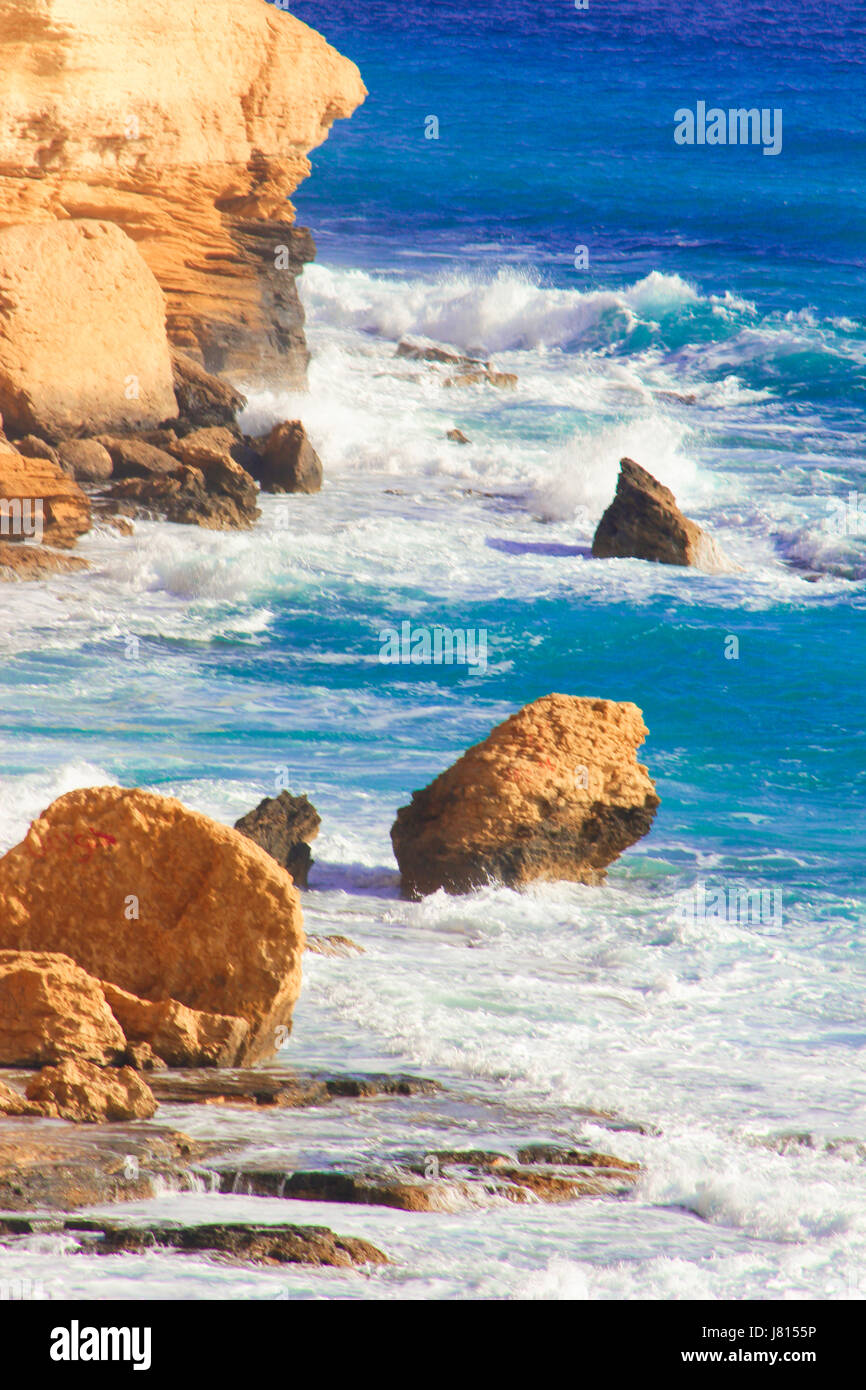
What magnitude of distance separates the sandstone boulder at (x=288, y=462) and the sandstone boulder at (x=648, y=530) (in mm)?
3912

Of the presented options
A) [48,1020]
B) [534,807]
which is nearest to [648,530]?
[534,807]

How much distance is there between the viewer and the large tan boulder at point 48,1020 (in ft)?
21.6

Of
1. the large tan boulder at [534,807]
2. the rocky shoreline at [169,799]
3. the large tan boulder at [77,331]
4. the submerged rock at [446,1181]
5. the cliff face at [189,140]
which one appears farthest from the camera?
the cliff face at [189,140]

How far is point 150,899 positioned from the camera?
7.31 metres

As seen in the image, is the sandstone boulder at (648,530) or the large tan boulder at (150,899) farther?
the sandstone boulder at (648,530)

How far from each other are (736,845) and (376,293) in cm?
2363

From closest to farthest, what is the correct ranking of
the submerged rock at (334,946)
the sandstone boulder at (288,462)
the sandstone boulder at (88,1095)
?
the sandstone boulder at (88,1095)
the submerged rock at (334,946)
the sandstone boulder at (288,462)

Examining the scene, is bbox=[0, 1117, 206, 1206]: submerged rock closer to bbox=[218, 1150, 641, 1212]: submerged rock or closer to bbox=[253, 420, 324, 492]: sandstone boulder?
bbox=[218, 1150, 641, 1212]: submerged rock

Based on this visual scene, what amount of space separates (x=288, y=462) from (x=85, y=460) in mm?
2788

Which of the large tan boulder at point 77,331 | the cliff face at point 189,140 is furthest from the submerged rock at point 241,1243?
the cliff face at point 189,140

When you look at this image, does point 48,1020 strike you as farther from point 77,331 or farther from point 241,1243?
point 77,331

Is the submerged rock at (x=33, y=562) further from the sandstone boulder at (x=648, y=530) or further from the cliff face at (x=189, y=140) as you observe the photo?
the sandstone boulder at (x=648, y=530)

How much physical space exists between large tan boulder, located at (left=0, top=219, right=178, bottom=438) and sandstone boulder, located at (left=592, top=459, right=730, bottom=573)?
5774 mm

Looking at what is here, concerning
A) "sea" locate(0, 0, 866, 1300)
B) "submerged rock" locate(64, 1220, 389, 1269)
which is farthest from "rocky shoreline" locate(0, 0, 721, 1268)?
"sea" locate(0, 0, 866, 1300)
